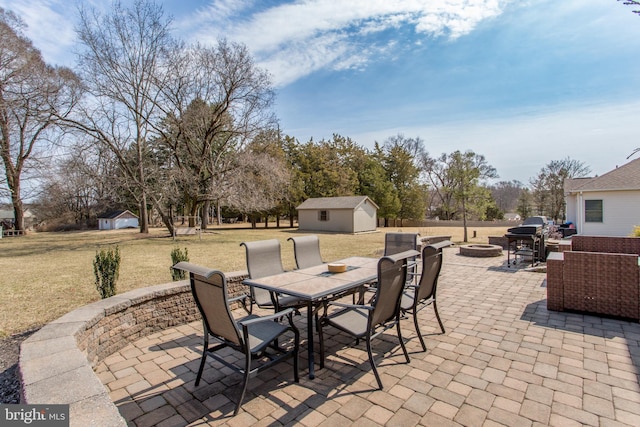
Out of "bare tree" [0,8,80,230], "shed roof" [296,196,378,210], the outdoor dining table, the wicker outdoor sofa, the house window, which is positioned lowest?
the wicker outdoor sofa

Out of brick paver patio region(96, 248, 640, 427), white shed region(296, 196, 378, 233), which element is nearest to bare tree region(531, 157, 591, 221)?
white shed region(296, 196, 378, 233)

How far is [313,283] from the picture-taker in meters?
3.18

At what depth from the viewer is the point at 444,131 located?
→ 17.8 metres

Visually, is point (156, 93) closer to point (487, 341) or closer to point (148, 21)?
point (148, 21)

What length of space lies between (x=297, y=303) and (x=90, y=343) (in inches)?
78.5

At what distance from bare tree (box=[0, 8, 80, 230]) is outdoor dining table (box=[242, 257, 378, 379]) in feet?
51.3

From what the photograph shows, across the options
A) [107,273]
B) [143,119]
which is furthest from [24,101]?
[107,273]

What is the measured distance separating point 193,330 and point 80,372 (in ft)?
7.02

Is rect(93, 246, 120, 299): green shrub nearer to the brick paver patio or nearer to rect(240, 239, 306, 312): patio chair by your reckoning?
the brick paver patio

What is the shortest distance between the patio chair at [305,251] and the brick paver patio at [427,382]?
1061 millimetres

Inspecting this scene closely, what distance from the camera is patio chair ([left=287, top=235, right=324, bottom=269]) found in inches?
177

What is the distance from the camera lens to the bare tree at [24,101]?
13.5 metres

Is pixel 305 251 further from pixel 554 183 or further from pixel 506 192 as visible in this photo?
pixel 506 192

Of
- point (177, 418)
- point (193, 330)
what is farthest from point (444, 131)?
point (177, 418)
